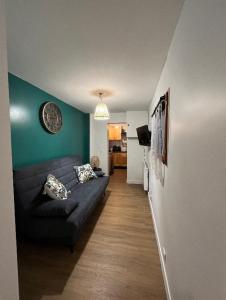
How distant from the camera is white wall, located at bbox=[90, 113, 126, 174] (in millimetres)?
5355

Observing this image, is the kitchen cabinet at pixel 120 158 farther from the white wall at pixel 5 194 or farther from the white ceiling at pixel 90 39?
the white wall at pixel 5 194

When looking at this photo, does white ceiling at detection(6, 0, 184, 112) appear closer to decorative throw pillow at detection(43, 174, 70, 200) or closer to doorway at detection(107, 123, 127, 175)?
decorative throw pillow at detection(43, 174, 70, 200)

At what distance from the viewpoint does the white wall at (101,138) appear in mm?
5355

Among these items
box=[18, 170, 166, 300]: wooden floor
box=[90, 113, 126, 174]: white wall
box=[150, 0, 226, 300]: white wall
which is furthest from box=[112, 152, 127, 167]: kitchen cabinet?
box=[150, 0, 226, 300]: white wall

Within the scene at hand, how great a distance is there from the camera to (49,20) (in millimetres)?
1209

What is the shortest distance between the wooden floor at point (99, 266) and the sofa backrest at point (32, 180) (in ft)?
2.03

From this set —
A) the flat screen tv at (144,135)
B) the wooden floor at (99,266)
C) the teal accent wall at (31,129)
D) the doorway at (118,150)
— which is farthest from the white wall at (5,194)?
the doorway at (118,150)

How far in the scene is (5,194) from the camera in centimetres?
76

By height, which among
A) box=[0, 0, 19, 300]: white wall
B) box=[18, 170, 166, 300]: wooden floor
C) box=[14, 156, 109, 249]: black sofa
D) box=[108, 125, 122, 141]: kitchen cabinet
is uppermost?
box=[108, 125, 122, 141]: kitchen cabinet

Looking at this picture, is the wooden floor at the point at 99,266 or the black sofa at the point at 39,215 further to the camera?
the black sofa at the point at 39,215

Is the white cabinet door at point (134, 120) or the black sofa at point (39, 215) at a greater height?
the white cabinet door at point (134, 120)

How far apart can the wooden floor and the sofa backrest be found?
0.62 m

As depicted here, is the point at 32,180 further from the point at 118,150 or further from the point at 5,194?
the point at 118,150

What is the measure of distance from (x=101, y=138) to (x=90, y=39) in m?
4.08
